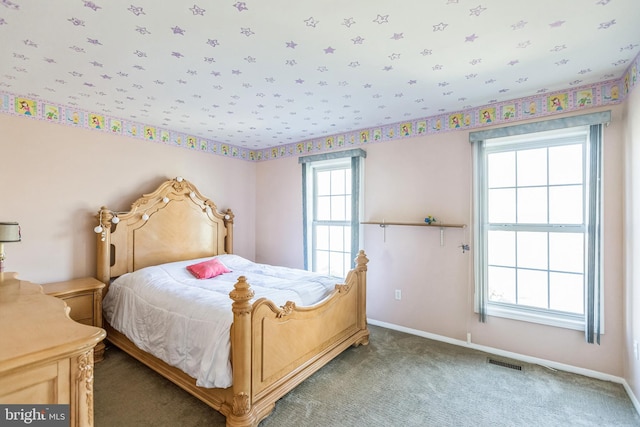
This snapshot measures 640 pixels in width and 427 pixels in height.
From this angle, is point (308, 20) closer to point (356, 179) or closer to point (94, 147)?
point (356, 179)

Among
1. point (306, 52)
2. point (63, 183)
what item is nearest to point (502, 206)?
point (306, 52)

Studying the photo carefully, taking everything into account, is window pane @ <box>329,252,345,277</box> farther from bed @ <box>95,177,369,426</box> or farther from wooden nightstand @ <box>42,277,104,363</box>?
wooden nightstand @ <box>42,277,104,363</box>

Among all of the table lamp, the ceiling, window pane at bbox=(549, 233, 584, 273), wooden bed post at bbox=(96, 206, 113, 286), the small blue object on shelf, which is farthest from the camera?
the small blue object on shelf

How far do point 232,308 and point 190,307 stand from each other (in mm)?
566

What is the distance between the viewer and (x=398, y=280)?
3.37 metres

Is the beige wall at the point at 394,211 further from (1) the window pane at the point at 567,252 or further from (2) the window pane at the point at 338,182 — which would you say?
(2) the window pane at the point at 338,182

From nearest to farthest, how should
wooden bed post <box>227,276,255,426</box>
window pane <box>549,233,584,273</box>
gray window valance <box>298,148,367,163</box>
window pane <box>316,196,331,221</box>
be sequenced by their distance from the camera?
1. wooden bed post <box>227,276,255,426</box>
2. window pane <box>549,233,584,273</box>
3. gray window valance <box>298,148,367,163</box>
4. window pane <box>316,196,331,221</box>

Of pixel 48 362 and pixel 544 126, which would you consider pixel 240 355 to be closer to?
pixel 48 362

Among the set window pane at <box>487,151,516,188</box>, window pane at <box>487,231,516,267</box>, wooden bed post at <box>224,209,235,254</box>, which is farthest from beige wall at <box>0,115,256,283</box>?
window pane at <box>487,231,516,267</box>

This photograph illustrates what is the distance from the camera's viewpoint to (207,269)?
3037 mm

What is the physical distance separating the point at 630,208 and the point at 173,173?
4.40m

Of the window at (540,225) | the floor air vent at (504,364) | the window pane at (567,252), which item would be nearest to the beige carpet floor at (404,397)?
the floor air vent at (504,364)

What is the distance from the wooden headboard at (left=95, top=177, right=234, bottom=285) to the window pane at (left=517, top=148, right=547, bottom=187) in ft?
11.3

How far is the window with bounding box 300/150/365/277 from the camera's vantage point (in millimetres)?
3850
